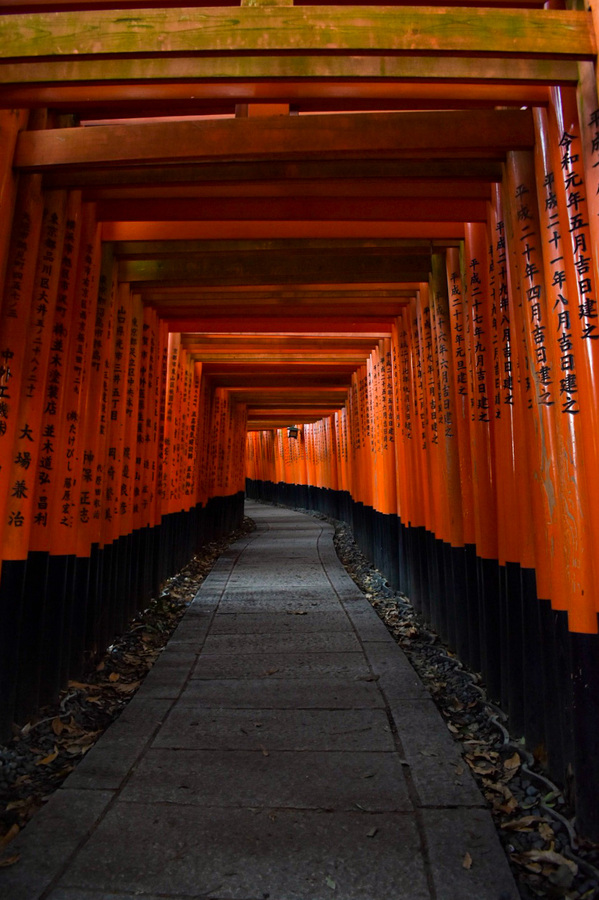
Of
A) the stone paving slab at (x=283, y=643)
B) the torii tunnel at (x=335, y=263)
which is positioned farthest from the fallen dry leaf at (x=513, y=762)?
the stone paving slab at (x=283, y=643)

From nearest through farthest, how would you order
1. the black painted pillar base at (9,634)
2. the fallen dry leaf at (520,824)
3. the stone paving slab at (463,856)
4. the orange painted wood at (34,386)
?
the stone paving slab at (463,856) → the fallen dry leaf at (520,824) → the black painted pillar base at (9,634) → the orange painted wood at (34,386)

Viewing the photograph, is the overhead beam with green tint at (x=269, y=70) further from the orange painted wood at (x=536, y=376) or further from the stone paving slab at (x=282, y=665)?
the stone paving slab at (x=282, y=665)

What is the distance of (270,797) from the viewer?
2543 mm


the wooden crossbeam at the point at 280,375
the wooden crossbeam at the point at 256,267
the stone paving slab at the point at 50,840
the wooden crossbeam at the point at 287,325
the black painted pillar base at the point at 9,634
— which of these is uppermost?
the wooden crossbeam at the point at 280,375

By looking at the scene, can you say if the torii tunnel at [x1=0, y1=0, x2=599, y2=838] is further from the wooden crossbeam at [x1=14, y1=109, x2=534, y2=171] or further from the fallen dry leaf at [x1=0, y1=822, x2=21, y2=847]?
the fallen dry leaf at [x1=0, y1=822, x2=21, y2=847]

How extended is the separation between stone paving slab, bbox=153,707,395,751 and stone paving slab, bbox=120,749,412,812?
3.7 inches

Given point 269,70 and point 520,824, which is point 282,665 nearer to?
point 520,824

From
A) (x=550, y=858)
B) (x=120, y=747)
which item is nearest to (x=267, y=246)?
(x=120, y=747)

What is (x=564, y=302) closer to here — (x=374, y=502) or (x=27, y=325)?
(x=27, y=325)

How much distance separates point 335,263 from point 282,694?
3626 millimetres

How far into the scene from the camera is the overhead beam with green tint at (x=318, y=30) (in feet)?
8.23

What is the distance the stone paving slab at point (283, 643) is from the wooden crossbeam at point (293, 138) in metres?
3.52

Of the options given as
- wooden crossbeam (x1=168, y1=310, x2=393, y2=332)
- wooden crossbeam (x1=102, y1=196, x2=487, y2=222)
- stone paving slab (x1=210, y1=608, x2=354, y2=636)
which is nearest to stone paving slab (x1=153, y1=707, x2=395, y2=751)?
stone paving slab (x1=210, y1=608, x2=354, y2=636)

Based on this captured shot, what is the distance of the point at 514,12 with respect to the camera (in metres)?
2.53
